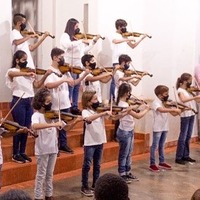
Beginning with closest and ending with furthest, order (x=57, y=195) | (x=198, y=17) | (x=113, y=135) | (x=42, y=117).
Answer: (x=42, y=117) < (x=57, y=195) < (x=113, y=135) < (x=198, y=17)

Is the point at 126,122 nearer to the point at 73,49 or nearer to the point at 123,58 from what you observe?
the point at 123,58

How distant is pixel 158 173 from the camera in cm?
629

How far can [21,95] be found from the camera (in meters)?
5.50

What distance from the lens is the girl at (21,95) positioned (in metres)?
5.41

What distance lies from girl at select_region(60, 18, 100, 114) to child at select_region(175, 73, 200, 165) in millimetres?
1359

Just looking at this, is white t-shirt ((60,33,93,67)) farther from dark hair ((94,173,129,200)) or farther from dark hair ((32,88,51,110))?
dark hair ((94,173,129,200))

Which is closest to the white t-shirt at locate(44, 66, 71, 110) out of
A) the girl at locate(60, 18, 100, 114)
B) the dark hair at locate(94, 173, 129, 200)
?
the girl at locate(60, 18, 100, 114)

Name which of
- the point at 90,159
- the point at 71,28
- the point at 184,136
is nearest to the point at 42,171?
the point at 90,159

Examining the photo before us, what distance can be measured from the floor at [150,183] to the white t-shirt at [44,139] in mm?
707

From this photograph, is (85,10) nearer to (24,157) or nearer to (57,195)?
(24,157)

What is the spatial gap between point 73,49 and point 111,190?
4588 mm

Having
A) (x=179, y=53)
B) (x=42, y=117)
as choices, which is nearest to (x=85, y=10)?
(x=179, y=53)

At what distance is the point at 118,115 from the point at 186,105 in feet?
5.62

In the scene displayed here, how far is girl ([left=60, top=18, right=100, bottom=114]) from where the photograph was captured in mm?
6551
